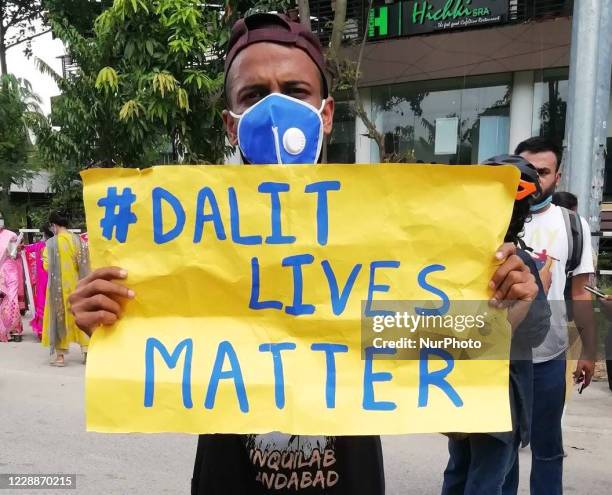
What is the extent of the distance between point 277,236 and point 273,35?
1.68 ft

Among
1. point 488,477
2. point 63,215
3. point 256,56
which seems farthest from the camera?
point 63,215

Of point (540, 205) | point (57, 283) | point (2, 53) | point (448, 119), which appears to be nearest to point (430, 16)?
point (448, 119)

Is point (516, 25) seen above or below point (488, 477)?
above

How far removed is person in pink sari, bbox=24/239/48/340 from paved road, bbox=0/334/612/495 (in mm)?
3167

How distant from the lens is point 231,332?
1.33 metres

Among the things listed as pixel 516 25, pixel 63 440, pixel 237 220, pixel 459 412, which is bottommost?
→ pixel 63 440

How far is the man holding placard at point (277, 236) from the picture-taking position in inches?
50.6

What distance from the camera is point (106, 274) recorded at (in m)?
1.30

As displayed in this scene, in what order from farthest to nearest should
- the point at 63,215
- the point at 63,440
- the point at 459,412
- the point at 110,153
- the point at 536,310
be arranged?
the point at 110,153 < the point at 63,215 < the point at 63,440 < the point at 536,310 < the point at 459,412

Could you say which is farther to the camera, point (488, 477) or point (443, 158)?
point (443, 158)

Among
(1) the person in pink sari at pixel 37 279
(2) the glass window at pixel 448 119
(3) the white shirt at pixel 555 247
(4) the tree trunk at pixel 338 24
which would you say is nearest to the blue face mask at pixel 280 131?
(3) the white shirt at pixel 555 247

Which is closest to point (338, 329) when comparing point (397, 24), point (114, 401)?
point (114, 401)

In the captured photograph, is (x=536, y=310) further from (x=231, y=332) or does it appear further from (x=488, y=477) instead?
(x=231, y=332)

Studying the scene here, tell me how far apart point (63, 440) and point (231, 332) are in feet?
11.0
